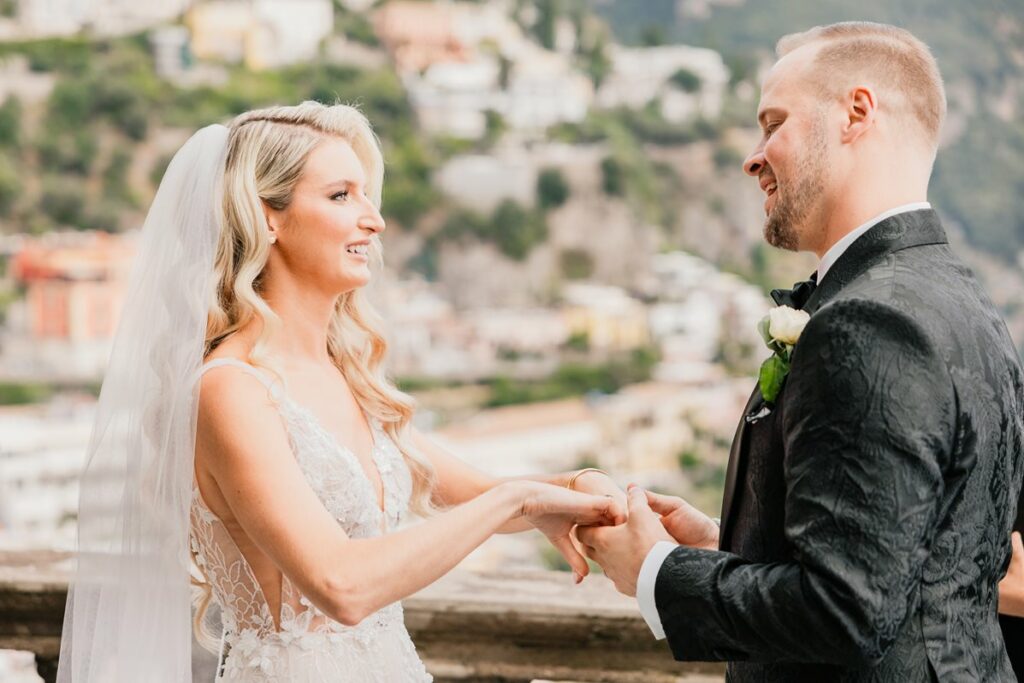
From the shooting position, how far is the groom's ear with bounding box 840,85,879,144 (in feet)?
4.88

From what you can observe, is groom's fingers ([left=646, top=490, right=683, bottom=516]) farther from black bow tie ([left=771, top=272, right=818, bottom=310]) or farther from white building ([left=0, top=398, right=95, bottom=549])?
white building ([left=0, top=398, right=95, bottom=549])

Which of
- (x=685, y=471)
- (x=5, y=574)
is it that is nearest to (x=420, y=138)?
(x=685, y=471)

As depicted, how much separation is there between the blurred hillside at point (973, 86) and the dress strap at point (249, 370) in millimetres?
51921

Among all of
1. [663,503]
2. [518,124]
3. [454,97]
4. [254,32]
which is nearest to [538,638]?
A: [663,503]

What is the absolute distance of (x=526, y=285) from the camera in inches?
2330

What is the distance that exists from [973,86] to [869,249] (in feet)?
201

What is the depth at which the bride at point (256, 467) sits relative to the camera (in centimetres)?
171

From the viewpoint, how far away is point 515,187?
61.3 metres

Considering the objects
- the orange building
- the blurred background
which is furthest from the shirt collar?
the orange building

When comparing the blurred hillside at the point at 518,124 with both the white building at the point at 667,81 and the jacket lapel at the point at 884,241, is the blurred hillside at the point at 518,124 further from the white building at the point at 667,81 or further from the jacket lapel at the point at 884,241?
the jacket lapel at the point at 884,241

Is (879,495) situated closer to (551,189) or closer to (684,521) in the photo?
(684,521)

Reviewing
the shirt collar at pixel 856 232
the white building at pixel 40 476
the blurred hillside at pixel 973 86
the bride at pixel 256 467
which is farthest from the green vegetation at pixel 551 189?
the shirt collar at pixel 856 232

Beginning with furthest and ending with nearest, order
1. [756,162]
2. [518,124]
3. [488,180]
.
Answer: [518,124] → [488,180] → [756,162]

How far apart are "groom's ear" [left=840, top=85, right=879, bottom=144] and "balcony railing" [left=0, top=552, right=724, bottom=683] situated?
1.05m
